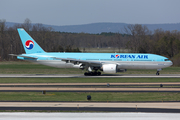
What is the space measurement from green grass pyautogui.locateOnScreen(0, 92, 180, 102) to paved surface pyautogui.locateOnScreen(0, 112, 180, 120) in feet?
16.7

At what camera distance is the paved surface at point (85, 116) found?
15141mm

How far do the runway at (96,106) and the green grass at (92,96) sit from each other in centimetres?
174

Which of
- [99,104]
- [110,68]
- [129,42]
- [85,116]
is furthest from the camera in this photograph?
[129,42]

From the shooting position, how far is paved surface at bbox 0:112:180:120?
15.1 meters

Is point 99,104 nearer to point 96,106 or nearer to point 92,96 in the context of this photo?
point 96,106

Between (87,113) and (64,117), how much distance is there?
180cm

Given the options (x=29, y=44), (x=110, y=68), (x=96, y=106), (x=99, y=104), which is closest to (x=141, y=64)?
(x=110, y=68)

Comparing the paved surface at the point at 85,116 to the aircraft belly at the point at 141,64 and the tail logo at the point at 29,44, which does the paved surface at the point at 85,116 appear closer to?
the aircraft belly at the point at 141,64

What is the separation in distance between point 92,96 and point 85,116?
7.27 m

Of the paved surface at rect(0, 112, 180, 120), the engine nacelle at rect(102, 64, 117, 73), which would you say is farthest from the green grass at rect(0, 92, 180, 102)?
the engine nacelle at rect(102, 64, 117, 73)

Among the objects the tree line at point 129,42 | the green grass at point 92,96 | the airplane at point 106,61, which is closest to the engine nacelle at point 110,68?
the airplane at point 106,61

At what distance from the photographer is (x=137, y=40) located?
10350cm

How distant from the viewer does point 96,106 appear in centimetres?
1864

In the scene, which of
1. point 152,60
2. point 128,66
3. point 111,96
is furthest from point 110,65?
point 111,96
